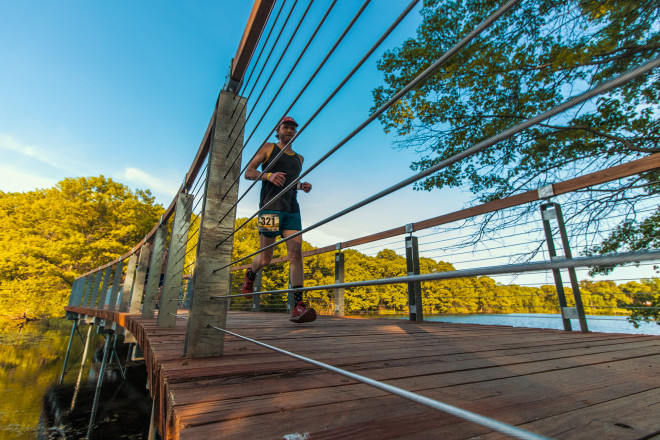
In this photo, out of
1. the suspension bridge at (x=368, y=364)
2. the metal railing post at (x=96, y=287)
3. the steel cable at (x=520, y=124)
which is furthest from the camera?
the metal railing post at (x=96, y=287)

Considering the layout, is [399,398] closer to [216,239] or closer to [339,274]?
[216,239]

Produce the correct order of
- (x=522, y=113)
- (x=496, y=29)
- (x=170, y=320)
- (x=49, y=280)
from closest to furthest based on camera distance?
(x=170, y=320), (x=496, y=29), (x=522, y=113), (x=49, y=280)

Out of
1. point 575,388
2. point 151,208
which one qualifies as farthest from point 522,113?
point 151,208

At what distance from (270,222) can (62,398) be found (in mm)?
7709

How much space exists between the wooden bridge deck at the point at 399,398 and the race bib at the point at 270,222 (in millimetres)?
960

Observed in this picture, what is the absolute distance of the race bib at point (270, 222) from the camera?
2.40 m

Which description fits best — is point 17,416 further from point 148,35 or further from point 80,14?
point 80,14

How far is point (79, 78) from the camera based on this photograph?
25.9m

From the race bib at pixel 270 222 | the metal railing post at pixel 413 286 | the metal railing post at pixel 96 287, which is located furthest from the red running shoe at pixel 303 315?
the metal railing post at pixel 96 287

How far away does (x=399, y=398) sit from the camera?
3.08 ft

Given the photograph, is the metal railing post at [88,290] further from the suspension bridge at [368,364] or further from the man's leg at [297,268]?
the man's leg at [297,268]

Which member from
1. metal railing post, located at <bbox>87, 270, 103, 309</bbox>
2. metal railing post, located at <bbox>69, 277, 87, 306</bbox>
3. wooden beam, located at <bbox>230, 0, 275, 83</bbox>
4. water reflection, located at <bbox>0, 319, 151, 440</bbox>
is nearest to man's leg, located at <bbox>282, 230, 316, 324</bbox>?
wooden beam, located at <bbox>230, 0, 275, 83</bbox>

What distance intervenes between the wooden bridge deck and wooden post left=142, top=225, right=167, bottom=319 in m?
1.70

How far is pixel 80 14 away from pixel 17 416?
91.3 feet
